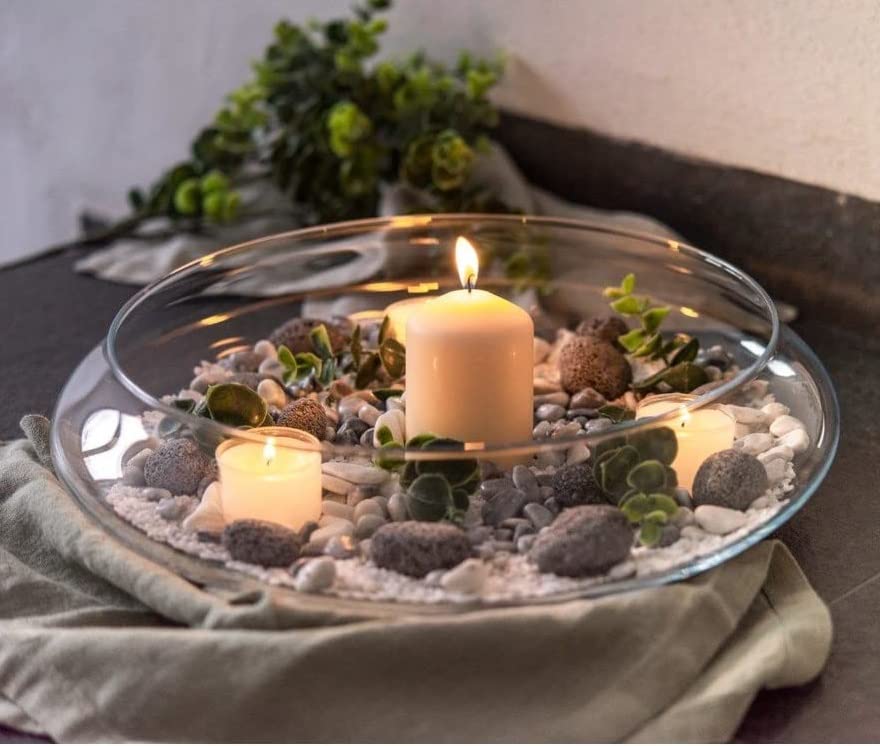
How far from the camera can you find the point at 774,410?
28.2 inches

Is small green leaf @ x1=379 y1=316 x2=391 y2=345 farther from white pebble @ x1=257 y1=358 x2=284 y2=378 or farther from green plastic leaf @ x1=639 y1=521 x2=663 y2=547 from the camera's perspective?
green plastic leaf @ x1=639 y1=521 x2=663 y2=547

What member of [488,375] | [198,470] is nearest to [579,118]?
[488,375]

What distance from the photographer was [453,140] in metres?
1.04

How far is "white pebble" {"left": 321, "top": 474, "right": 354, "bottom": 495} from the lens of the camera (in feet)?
2.21

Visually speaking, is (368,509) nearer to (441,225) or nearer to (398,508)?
(398,508)

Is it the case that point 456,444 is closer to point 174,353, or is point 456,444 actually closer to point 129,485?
point 129,485

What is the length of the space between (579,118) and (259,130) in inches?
15.2

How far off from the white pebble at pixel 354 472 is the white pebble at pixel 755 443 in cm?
20

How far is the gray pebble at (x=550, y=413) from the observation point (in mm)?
784

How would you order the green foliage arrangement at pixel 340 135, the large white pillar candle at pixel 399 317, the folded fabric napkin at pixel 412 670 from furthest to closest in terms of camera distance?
the green foliage arrangement at pixel 340 135 → the large white pillar candle at pixel 399 317 → the folded fabric napkin at pixel 412 670

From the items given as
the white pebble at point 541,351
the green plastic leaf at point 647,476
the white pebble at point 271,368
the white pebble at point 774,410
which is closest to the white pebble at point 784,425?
the white pebble at point 774,410

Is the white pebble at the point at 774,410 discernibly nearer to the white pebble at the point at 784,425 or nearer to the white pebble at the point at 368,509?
the white pebble at the point at 784,425

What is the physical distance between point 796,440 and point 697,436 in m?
0.08

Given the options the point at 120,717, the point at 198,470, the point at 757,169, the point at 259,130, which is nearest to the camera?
the point at 120,717
